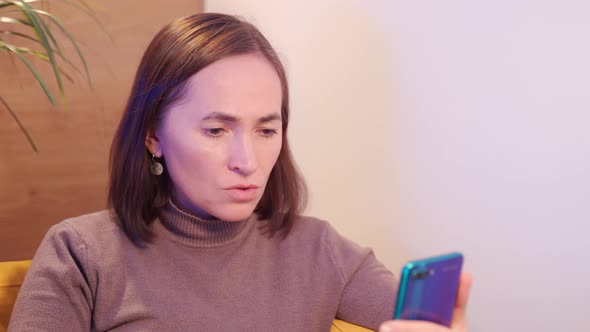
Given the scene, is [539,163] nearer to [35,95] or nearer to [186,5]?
[186,5]

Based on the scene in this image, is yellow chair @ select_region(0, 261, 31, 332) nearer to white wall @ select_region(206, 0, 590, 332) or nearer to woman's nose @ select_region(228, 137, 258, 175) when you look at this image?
woman's nose @ select_region(228, 137, 258, 175)

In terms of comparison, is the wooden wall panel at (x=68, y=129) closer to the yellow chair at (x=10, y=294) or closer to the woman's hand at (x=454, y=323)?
the yellow chair at (x=10, y=294)

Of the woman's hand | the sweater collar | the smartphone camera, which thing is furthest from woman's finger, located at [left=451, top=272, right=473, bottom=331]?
the sweater collar

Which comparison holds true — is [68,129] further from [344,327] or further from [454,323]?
[454,323]

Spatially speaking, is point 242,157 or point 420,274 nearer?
point 420,274

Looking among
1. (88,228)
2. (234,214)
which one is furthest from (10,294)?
(234,214)

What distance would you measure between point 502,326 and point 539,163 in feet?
1.38

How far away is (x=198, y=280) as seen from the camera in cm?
131

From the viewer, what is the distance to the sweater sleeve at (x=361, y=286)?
4.55ft

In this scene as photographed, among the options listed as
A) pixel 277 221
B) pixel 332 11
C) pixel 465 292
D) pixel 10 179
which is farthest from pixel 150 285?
pixel 332 11

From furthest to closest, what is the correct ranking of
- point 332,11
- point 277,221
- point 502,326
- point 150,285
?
point 332,11 < point 502,326 < point 277,221 < point 150,285

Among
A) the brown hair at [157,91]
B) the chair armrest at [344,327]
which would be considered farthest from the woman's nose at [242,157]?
the chair armrest at [344,327]

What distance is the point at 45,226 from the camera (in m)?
2.01

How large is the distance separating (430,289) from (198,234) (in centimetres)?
56
